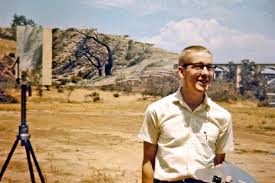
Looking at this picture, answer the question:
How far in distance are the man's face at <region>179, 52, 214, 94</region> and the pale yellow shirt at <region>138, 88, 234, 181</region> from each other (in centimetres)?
9

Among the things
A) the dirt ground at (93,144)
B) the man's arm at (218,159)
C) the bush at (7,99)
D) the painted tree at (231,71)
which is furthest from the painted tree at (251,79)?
the man's arm at (218,159)

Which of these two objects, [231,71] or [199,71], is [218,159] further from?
[231,71]

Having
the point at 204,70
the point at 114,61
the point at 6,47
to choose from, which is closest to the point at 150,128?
the point at 204,70

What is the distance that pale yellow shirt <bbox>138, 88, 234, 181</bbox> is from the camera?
6.61 ft

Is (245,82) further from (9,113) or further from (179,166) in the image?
(179,166)

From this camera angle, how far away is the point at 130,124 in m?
15.2

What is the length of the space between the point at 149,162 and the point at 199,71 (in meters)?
0.51

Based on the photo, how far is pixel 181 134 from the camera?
6.63ft

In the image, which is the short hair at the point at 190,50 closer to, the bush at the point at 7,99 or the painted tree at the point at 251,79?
the bush at the point at 7,99

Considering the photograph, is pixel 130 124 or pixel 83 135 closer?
pixel 83 135

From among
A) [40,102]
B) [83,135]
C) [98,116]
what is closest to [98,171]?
[83,135]

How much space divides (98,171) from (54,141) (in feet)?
12.3

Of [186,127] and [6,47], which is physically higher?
[6,47]

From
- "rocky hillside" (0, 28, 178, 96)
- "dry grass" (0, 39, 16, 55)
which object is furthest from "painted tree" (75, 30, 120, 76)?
"dry grass" (0, 39, 16, 55)
